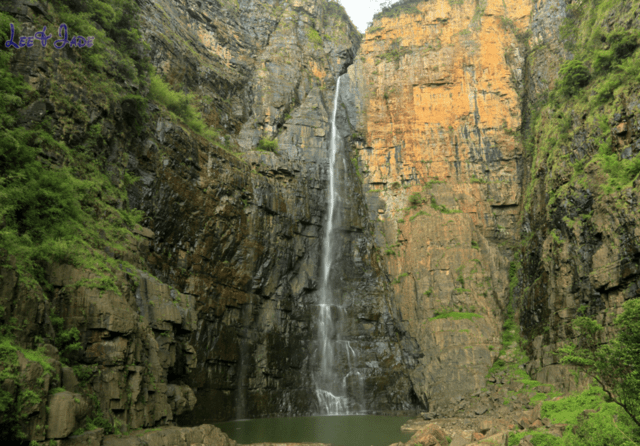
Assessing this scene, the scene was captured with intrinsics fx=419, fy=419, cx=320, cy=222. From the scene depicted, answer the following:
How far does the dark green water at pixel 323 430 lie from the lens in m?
18.4

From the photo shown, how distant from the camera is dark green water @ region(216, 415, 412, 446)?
60.3 ft

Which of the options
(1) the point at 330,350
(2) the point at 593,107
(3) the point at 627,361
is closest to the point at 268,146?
(1) the point at 330,350

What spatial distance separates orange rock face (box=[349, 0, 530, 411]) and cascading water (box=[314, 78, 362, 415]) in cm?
467

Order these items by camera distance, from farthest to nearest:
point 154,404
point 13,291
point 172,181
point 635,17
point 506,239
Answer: point 506,239
point 172,181
point 635,17
point 154,404
point 13,291

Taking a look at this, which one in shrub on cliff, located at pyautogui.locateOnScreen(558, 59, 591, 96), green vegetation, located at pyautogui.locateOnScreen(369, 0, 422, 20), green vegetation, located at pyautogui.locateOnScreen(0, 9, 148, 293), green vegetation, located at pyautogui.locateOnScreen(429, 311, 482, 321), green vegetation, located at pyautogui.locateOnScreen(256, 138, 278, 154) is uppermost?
green vegetation, located at pyautogui.locateOnScreen(369, 0, 422, 20)

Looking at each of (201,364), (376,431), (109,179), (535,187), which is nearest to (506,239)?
(535,187)

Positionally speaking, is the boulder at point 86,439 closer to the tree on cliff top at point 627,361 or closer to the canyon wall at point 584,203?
the tree on cliff top at point 627,361

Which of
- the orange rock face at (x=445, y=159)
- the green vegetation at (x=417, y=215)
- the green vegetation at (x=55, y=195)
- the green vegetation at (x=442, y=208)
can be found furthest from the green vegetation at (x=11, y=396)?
the green vegetation at (x=442, y=208)

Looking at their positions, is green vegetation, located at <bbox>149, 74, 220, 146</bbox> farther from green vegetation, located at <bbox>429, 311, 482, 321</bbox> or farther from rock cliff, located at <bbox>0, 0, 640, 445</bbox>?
green vegetation, located at <bbox>429, 311, 482, 321</bbox>

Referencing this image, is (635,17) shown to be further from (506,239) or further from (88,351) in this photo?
(88,351)

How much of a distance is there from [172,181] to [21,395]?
16.7m

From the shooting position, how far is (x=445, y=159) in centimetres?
3659

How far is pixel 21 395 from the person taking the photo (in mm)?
8883

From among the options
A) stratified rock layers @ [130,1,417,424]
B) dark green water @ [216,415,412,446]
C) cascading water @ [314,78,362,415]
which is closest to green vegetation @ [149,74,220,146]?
stratified rock layers @ [130,1,417,424]
